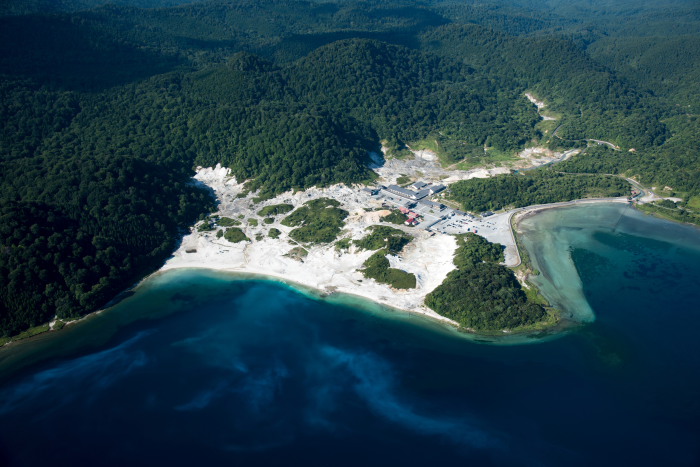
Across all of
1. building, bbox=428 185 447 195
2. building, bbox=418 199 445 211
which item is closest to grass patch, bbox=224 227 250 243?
building, bbox=418 199 445 211

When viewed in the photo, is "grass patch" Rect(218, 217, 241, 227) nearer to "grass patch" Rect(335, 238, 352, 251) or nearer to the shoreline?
the shoreline

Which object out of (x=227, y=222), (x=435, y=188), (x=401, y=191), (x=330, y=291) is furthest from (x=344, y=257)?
(x=435, y=188)

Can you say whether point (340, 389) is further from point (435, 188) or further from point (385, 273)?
point (435, 188)

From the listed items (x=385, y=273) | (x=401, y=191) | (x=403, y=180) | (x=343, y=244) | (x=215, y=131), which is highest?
(x=215, y=131)

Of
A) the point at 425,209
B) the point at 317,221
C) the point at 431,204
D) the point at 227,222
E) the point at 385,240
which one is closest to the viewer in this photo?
the point at 385,240

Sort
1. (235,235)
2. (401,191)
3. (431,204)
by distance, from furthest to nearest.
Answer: (401,191) → (431,204) → (235,235)

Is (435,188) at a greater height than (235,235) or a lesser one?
greater

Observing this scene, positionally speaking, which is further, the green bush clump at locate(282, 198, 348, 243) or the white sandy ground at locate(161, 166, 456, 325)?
the green bush clump at locate(282, 198, 348, 243)

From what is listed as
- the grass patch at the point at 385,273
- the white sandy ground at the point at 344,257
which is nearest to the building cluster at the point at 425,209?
the white sandy ground at the point at 344,257
